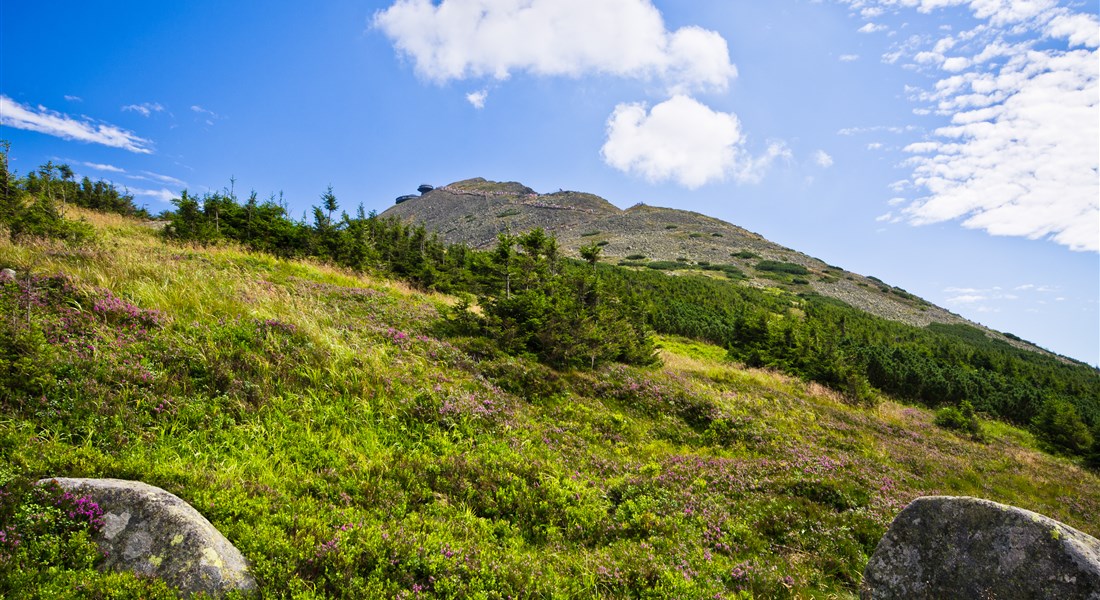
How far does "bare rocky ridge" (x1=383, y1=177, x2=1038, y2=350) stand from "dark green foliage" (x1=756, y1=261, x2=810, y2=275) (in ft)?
4.69

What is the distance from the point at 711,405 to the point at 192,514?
1130 centimetres

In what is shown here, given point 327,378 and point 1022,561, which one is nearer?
point 1022,561

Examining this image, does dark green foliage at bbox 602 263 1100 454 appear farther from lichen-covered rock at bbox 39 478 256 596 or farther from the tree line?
lichen-covered rock at bbox 39 478 256 596

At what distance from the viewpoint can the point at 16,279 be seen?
7082mm

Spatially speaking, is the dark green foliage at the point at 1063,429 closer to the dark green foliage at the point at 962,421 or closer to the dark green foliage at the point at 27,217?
the dark green foliage at the point at 962,421

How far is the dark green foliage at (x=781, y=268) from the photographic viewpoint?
228ft

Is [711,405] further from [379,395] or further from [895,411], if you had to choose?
[895,411]

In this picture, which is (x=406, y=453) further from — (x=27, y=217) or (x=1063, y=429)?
(x=1063, y=429)

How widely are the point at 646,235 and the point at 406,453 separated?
296ft

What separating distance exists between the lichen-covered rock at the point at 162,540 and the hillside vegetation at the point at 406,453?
14 centimetres

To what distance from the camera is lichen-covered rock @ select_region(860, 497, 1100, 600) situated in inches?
149

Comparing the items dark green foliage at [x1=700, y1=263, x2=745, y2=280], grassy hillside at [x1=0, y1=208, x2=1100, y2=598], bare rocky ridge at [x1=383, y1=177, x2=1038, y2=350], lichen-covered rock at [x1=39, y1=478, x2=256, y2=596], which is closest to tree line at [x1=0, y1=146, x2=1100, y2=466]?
grassy hillside at [x1=0, y1=208, x2=1100, y2=598]

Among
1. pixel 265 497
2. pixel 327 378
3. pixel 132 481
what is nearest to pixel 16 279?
pixel 327 378

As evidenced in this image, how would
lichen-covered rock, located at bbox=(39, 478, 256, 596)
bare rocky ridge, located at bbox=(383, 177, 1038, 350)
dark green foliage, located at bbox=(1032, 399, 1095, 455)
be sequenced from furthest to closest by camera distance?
bare rocky ridge, located at bbox=(383, 177, 1038, 350) < dark green foliage, located at bbox=(1032, 399, 1095, 455) < lichen-covered rock, located at bbox=(39, 478, 256, 596)
